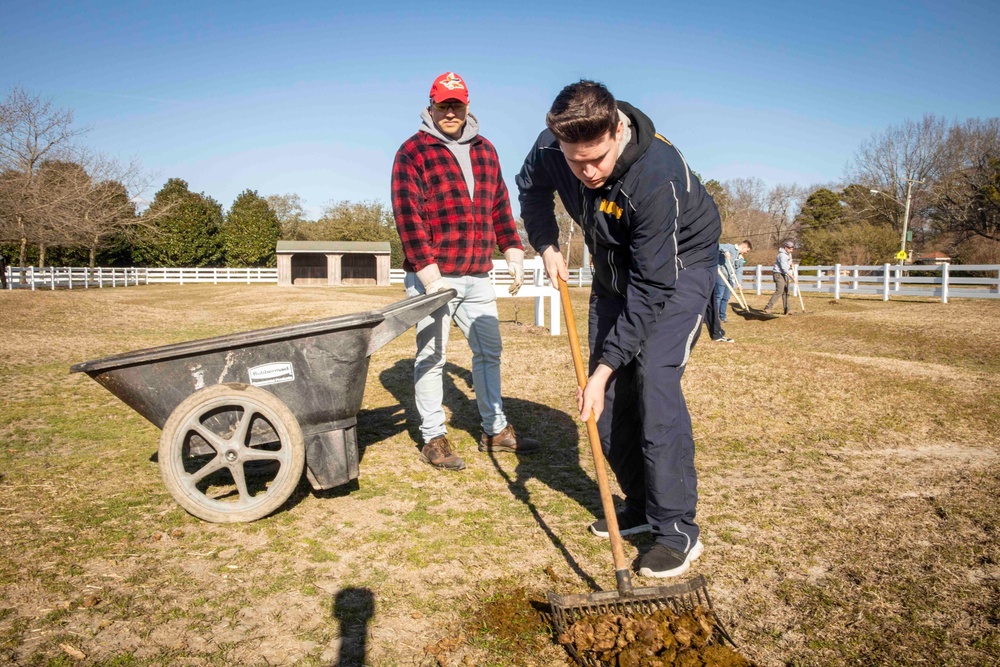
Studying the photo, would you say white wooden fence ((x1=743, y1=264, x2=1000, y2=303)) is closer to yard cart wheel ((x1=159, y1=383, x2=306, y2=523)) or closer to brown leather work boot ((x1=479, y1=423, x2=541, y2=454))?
brown leather work boot ((x1=479, y1=423, x2=541, y2=454))

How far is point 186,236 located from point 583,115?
52549mm

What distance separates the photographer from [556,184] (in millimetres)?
3242

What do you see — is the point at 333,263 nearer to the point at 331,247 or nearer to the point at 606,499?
the point at 331,247

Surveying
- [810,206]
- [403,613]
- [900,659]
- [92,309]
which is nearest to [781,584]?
[900,659]

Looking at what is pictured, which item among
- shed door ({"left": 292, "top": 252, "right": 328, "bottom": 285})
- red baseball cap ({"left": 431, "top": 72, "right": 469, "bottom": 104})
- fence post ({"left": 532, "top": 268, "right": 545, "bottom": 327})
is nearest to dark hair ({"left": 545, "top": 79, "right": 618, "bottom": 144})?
red baseball cap ({"left": 431, "top": 72, "right": 469, "bottom": 104})

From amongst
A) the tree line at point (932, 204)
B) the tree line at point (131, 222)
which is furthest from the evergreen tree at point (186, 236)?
the tree line at point (932, 204)

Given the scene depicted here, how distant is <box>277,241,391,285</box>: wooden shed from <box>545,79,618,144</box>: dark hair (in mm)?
42214

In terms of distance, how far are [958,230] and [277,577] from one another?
53.8m

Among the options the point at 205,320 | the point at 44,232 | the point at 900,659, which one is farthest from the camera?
the point at 44,232

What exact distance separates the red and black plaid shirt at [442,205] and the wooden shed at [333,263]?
40524 mm

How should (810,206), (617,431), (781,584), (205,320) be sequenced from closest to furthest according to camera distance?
1. (781,584)
2. (617,431)
3. (205,320)
4. (810,206)

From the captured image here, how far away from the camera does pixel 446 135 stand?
3938 mm

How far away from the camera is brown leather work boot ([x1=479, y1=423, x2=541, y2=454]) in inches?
169

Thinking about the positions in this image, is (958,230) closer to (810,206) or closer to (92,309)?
(810,206)
